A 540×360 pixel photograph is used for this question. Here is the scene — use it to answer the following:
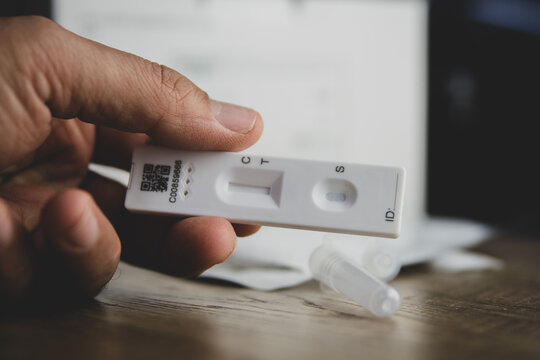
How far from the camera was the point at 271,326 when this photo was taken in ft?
1.27

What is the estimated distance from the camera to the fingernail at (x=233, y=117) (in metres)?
0.50

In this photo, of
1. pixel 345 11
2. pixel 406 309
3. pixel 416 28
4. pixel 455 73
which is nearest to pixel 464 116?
pixel 455 73

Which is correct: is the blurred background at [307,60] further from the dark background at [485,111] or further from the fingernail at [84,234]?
the fingernail at [84,234]

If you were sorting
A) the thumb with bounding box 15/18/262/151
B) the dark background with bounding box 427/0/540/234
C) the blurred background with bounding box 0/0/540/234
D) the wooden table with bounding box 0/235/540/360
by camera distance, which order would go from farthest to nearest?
the dark background with bounding box 427/0/540/234
the blurred background with bounding box 0/0/540/234
the thumb with bounding box 15/18/262/151
the wooden table with bounding box 0/235/540/360

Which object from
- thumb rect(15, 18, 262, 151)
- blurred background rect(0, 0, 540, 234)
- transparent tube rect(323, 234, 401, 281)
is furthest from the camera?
blurred background rect(0, 0, 540, 234)

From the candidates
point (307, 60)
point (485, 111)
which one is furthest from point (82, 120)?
point (485, 111)

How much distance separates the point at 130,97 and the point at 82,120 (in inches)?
2.3

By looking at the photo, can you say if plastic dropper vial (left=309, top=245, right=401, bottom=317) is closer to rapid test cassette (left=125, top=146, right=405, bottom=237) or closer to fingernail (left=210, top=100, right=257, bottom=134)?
rapid test cassette (left=125, top=146, right=405, bottom=237)

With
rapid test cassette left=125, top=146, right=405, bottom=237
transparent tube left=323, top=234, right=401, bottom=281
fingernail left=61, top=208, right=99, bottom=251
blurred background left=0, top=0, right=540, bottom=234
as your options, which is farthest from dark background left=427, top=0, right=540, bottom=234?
fingernail left=61, top=208, right=99, bottom=251

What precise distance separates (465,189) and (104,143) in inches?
41.3

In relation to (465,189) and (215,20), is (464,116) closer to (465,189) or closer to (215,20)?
(465,189)

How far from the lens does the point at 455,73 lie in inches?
53.9

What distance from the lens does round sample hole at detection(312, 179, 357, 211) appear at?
0.45 meters

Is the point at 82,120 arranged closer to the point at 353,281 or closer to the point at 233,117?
the point at 233,117
